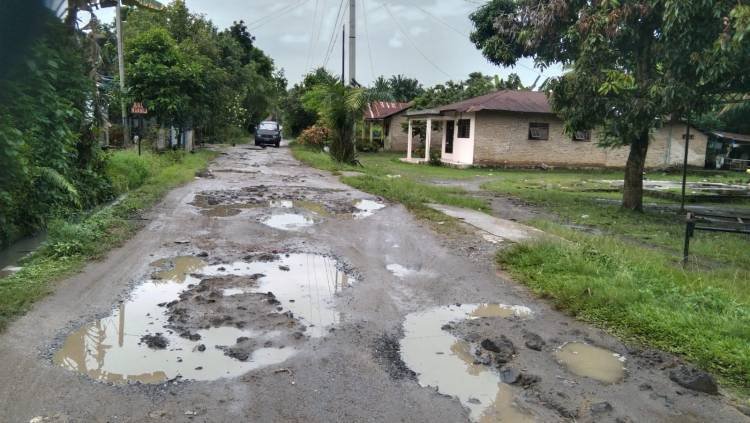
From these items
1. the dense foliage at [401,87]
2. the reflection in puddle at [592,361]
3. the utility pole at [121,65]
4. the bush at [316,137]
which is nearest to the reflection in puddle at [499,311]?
the reflection in puddle at [592,361]


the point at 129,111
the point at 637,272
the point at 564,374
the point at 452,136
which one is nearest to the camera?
Result: the point at 564,374

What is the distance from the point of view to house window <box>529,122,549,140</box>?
1148 inches

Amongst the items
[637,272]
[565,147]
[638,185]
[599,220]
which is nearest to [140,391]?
[637,272]

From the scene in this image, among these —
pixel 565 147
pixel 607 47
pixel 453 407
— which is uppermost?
pixel 607 47

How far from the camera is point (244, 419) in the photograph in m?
3.57

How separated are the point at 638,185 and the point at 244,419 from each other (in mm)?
13478

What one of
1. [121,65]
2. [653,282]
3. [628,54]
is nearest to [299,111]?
[121,65]

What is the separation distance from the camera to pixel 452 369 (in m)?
4.46

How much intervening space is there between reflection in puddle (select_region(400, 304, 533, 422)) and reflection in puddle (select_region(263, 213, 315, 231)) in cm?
473

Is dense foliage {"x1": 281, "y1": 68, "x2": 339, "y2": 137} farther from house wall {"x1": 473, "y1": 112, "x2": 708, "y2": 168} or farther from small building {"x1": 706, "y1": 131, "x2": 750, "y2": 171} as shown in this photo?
small building {"x1": 706, "y1": 131, "x2": 750, "y2": 171}

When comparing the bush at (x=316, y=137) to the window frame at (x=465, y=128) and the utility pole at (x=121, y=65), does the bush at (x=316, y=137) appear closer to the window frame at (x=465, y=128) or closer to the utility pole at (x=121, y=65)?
the window frame at (x=465, y=128)

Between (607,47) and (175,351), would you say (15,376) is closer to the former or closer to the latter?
(175,351)

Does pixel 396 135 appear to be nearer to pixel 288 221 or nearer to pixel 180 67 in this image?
pixel 180 67

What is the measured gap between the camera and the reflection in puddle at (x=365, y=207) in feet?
38.4
